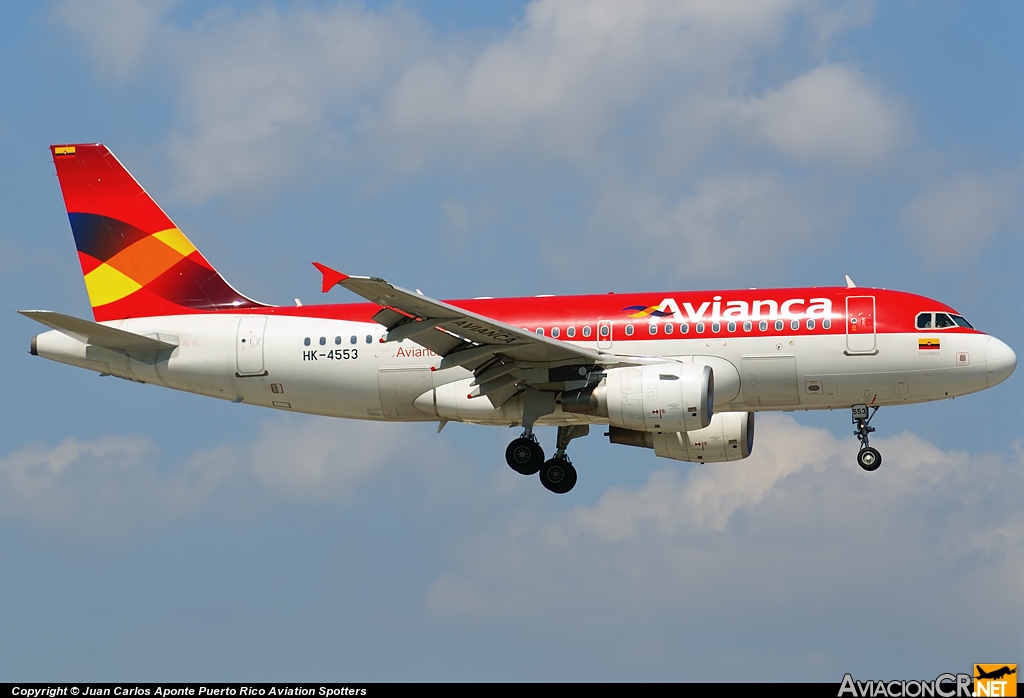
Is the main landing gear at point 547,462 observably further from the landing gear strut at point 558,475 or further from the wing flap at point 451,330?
the wing flap at point 451,330

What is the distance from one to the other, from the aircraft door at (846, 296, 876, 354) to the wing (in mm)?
5454

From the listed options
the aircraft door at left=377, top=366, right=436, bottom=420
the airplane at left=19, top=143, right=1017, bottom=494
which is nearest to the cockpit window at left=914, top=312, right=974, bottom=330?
the airplane at left=19, top=143, right=1017, bottom=494

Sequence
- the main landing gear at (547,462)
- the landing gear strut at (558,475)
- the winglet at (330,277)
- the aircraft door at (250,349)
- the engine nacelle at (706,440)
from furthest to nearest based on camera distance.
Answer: the engine nacelle at (706,440) → the aircraft door at (250,349) → the landing gear strut at (558,475) → the main landing gear at (547,462) → the winglet at (330,277)

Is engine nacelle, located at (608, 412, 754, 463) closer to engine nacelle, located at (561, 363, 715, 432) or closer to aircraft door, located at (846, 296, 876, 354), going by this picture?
engine nacelle, located at (561, 363, 715, 432)

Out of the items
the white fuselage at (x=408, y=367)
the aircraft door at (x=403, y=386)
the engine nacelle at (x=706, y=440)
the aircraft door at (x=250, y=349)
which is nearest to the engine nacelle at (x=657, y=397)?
the white fuselage at (x=408, y=367)

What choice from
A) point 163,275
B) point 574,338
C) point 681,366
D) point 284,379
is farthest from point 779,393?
point 163,275

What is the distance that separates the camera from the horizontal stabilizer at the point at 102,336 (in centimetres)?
4072

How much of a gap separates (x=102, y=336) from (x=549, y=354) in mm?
13050

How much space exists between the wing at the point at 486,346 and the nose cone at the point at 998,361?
29.6ft

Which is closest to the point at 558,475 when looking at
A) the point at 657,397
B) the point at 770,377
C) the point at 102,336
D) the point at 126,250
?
the point at 657,397

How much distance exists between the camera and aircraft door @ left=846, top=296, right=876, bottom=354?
127ft

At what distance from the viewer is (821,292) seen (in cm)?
3969

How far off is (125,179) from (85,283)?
349 cm

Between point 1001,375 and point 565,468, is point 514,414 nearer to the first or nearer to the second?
point 565,468
